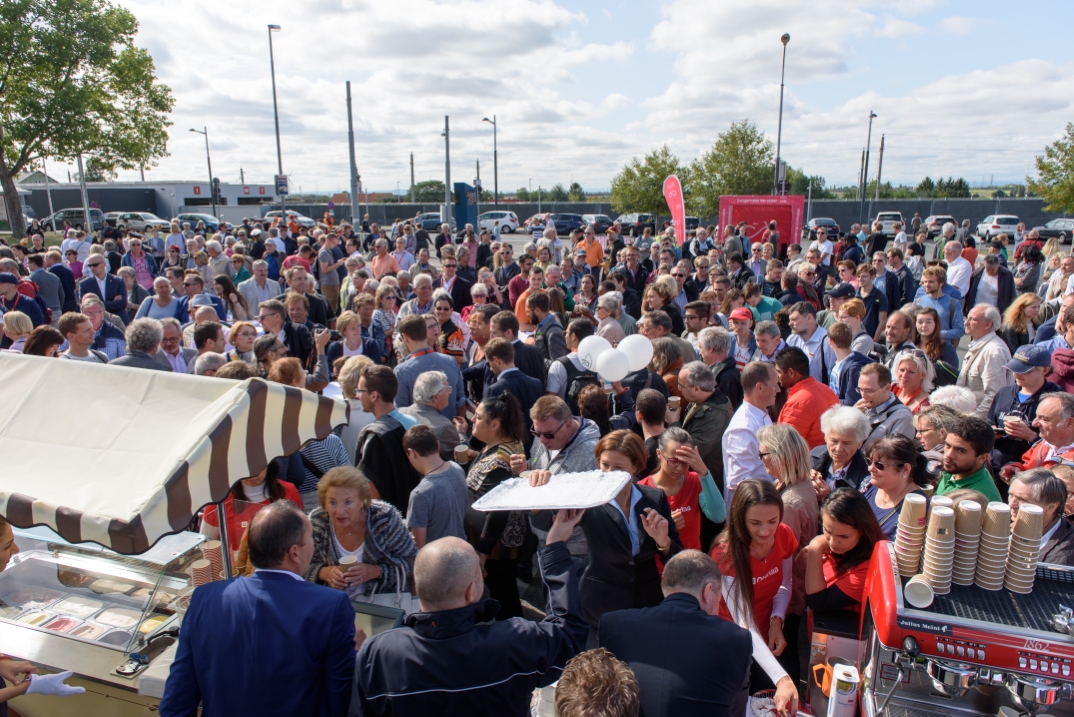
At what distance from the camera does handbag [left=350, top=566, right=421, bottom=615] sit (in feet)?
10.8

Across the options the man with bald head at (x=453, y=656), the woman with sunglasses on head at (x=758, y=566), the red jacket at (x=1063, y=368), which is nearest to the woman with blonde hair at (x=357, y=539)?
the man with bald head at (x=453, y=656)

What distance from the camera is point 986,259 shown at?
8.36 metres

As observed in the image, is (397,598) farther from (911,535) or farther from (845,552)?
(911,535)

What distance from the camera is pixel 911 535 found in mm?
2367

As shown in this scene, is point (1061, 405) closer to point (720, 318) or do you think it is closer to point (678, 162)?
point (720, 318)

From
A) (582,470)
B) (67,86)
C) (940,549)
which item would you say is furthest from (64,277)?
(67,86)

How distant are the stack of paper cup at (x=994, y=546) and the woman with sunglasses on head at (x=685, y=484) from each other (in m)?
1.40

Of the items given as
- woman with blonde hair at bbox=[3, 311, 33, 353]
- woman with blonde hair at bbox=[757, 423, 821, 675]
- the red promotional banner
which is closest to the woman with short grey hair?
woman with blonde hair at bbox=[757, 423, 821, 675]

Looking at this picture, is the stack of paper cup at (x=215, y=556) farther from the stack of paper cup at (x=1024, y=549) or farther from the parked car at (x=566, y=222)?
the parked car at (x=566, y=222)

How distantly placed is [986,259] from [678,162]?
1256 inches

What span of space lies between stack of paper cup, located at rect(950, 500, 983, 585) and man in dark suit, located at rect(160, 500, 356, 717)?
2.20 meters

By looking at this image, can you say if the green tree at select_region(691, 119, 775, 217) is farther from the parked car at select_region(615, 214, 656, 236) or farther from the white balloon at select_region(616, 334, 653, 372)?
the white balloon at select_region(616, 334, 653, 372)

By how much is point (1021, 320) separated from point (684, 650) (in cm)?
596

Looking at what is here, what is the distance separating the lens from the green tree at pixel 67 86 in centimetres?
2503
